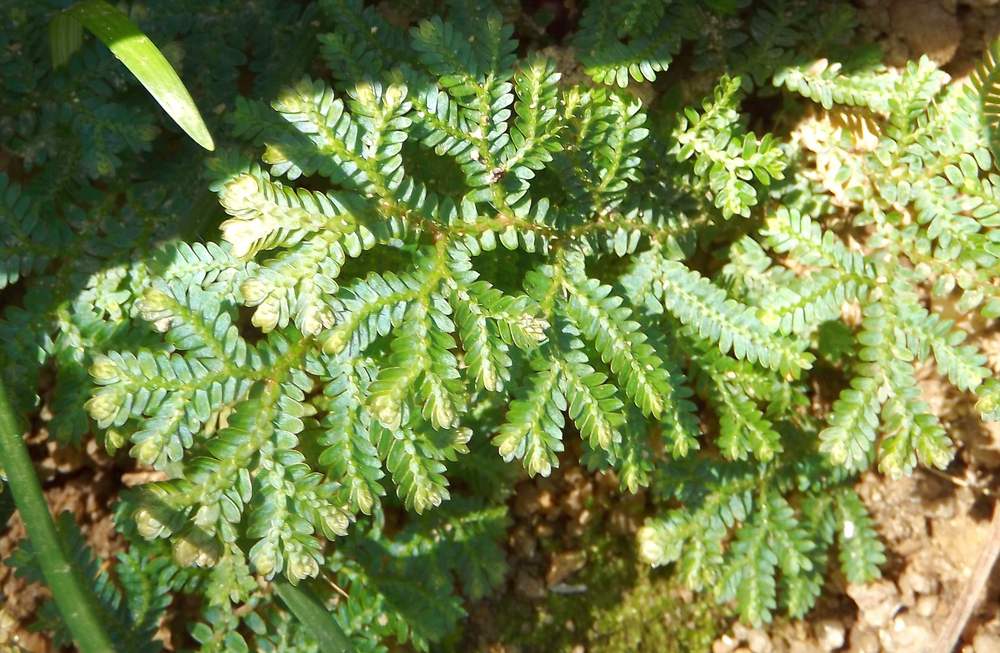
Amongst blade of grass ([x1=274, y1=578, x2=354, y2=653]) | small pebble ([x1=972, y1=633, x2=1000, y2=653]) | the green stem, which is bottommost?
small pebble ([x1=972, y1=633, x2=1000, y2=653])

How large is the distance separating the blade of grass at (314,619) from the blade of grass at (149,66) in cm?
106

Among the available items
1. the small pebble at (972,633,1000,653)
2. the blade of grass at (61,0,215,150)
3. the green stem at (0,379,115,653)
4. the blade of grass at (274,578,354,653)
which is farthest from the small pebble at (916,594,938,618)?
the blade of grass at (61,0,215,150)

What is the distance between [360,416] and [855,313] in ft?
5.46

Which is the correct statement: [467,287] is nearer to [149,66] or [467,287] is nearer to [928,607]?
[149,66]

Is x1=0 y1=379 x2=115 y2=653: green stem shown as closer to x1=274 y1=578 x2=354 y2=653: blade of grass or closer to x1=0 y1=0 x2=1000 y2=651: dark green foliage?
x1=0 y1=0 x2=1000 y2=651: dark green foliage

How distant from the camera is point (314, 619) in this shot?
2.15m

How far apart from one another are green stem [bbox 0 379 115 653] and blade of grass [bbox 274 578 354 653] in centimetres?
41

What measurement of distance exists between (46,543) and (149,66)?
1.03 meters

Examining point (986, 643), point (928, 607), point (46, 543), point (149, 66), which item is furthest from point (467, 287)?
point (986, 643)

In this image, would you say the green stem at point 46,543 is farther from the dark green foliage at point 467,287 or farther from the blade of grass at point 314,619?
the blade of grass at point 314,619

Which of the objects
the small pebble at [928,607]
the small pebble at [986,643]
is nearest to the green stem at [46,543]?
the small pebble at [928,607]

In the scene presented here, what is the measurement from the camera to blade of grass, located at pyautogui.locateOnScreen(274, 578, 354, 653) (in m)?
2.15

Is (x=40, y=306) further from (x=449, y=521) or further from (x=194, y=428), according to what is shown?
(x=449, y=521)

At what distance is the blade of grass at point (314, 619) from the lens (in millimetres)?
2146
